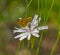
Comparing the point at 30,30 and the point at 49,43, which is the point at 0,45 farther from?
the point at 30,30

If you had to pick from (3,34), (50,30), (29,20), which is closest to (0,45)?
(3,34)

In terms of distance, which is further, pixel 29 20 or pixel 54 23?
pixel 54 23

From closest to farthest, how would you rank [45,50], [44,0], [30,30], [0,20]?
[30,30]
[44,0]
[45,50]
[0,20]

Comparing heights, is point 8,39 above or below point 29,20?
below

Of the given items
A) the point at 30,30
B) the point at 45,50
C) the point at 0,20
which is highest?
the point at 30,30

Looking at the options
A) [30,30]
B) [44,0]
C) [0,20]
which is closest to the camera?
[30,30]

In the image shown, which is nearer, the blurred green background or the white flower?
the white flower

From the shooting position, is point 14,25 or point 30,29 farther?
point 14,25

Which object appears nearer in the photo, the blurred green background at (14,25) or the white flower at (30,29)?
the white flower at (30,29)

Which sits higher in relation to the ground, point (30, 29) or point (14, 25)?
point (30, 29)

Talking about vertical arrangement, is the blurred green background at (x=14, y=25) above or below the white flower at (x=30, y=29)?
below
